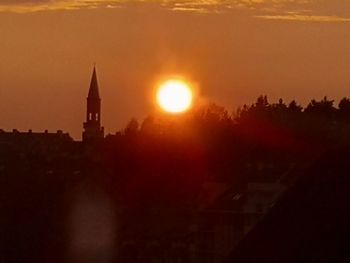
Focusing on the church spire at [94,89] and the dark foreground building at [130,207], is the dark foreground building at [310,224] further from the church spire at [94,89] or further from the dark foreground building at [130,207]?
the church spire at [94,89]

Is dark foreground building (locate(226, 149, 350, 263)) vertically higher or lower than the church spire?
lower

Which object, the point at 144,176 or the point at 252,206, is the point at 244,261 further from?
the point at 144,176

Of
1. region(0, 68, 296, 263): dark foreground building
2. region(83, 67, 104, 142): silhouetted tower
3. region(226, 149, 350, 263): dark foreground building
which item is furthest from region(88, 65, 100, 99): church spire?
region(226, 149, 350, 263): dark foreground building

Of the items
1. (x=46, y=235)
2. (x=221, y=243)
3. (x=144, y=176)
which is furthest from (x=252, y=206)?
(x=144, y=176)

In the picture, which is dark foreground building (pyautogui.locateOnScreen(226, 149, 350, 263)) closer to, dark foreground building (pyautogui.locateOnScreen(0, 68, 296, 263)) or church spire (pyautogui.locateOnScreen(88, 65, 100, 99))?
dark foreground building (pyautogui.locateOnScreen(0, 68, 296, 263))

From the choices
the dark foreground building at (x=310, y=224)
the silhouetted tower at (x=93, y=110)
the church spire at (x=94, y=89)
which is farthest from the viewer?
the church spire at (x=94, y=89)

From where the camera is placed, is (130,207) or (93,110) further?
(93,110)

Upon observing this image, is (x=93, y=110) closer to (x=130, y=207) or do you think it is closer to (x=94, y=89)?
(x=94, y=89)

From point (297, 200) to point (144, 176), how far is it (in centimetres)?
5136

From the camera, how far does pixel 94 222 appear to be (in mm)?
43312

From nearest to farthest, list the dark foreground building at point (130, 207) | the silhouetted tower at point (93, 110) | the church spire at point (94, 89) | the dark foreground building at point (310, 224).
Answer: the dark foreground building at point (310, 224) → the dark foreground building at point (130, 207) → the silhouetted tower at point (93, 110) → the church spire at point (94, 89)

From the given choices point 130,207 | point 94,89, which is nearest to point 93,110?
point 94,89

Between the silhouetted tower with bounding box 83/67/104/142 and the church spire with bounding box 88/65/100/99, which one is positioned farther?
A: the church spire with bounding box 88/65/100/99

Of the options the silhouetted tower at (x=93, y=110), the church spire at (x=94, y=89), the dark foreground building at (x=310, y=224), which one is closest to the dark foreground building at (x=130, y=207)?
the dark foreground building at (x=310, y=224)
